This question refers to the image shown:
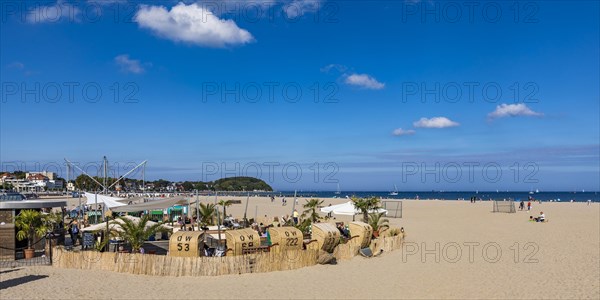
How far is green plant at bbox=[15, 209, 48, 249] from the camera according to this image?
16.5 metres

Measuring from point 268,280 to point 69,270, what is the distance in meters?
6.27

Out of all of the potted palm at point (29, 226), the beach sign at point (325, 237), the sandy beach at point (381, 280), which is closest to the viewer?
the sandy beach at point (381, 280)

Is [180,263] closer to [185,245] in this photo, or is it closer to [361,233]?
[185,245]

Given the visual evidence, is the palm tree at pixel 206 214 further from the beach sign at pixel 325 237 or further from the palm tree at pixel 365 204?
the beach sign at pixel 325 237

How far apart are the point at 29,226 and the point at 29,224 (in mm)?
74

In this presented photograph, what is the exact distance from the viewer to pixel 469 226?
3241cm

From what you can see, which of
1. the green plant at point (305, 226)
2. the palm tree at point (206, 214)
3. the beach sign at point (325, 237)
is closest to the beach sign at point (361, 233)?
the beach sign at point (325, 237)

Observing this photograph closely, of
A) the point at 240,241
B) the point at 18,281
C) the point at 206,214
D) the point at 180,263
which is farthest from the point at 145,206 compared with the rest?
the point at 18,281

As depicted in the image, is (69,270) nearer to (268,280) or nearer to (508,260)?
(268,280)

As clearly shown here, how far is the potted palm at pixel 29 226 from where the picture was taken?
1652cm

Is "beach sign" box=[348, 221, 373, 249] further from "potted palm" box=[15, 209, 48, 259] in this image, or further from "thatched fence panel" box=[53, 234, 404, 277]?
"potted palm" box=[15, 209, 48, 259]

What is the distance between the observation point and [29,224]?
1667cm

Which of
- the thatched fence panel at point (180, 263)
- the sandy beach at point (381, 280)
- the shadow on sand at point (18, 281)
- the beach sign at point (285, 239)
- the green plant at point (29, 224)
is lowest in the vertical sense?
the sandy beach at point (381, 280)

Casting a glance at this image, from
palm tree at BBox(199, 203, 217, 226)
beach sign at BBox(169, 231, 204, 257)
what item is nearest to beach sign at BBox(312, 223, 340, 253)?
beach sign at BBox(169, 231, 204, 257)
